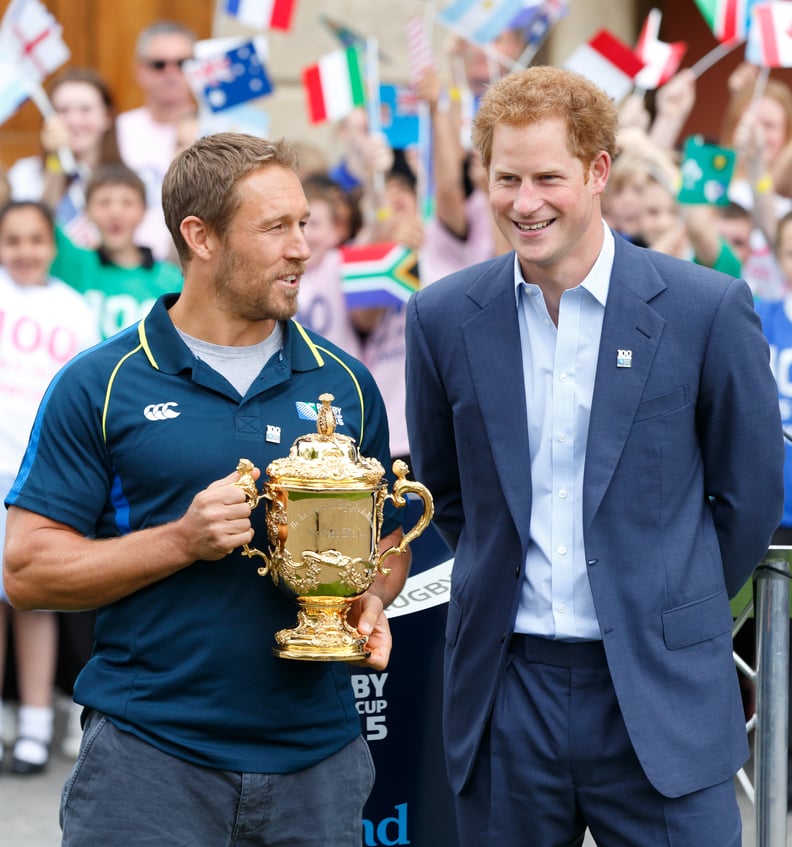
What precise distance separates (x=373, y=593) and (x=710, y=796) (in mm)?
709

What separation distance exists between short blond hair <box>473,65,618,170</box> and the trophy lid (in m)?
0.60

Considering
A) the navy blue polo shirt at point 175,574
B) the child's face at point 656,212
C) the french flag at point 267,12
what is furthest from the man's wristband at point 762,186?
the navy blue polo shirt at point 175,574

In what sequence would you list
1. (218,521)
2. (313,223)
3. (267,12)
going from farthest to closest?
(267,12), (313,223), (218,521)

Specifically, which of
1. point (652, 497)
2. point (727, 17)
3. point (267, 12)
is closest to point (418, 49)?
point (267, 12)

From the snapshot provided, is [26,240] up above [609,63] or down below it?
below

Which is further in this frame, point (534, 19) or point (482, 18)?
point (534, 19)

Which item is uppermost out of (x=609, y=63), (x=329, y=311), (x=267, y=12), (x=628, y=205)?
(x=267, y=12)

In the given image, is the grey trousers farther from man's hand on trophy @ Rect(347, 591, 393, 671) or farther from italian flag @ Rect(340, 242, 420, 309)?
italian flag @ Rect(340, 242, 420, 309)

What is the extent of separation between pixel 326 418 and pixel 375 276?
3.45 meters

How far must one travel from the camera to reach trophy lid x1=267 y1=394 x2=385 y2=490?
2.41m

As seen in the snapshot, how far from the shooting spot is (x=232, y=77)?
6020mm

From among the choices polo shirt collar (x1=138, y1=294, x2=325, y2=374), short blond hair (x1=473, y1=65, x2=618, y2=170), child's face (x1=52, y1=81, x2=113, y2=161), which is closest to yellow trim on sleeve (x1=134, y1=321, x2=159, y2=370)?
polo shirt collar (x1=138, y1=294, x2=325, y2=374)

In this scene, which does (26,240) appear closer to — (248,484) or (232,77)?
(232,77)

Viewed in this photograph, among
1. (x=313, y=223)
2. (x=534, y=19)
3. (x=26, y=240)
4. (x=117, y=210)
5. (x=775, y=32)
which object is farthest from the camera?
(x=534, y=19)
